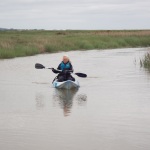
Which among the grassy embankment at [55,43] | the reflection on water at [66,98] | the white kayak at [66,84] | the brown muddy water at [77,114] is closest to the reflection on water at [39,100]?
the brown muddy water at [77,114]

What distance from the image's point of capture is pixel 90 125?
33.6ft

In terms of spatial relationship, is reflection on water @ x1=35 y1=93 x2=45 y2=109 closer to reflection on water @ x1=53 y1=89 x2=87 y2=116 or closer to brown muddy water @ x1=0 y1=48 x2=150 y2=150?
brown muddy water @ x1=0 y1=48 x2=150 y2=150

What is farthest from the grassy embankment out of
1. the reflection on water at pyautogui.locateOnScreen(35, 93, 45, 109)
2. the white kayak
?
the reflection on water at pyautogui.locateOnScreen(35, 93, 45, 109)

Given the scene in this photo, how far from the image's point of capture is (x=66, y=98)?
14.5m

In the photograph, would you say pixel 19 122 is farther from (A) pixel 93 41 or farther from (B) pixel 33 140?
(A) pixel 93 41

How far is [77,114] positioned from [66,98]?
2983 millimetres

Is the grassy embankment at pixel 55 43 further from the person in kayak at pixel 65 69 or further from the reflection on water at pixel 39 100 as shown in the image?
the reflection on water at pixel 39 100

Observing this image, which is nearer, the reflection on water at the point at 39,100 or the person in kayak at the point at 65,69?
the reflection on water at the point at 39,100

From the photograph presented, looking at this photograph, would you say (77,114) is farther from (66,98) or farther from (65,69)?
(65,69)

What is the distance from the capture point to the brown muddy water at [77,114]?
8758mm

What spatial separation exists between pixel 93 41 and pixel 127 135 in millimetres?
37122

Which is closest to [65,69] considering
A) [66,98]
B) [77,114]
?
[66,98]

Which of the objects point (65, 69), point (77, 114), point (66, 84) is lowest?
point (77, 114)

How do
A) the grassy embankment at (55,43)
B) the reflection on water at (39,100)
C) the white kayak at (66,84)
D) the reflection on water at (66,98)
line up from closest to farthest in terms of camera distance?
the reflection on water at (66,98) < the reflection on water at (39,100) < the white kayak at (66,84) < the grassy embankment at (55,43)
